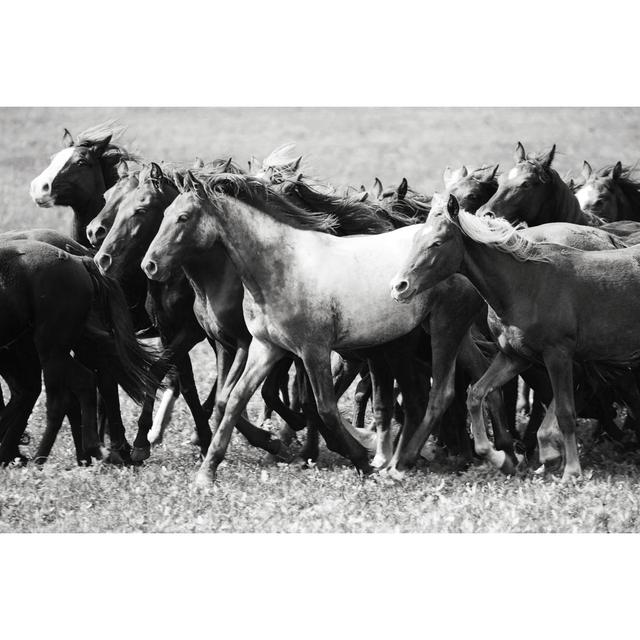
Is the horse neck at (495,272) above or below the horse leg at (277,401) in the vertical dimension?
above

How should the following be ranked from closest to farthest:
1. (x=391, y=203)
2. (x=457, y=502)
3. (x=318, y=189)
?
1. (x=457, y=502)
2. (x=318, y=189)
3. (x=391, y=203)

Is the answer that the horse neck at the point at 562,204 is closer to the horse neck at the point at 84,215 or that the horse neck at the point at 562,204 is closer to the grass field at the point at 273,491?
the grass field at the point at 273,491

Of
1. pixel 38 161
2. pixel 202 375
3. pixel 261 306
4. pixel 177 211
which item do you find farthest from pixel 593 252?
pixel 38 161

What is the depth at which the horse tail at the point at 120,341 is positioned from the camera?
8.47 meters

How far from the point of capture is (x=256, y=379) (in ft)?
25.4

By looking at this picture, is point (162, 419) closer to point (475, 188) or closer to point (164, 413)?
point (164, 413)

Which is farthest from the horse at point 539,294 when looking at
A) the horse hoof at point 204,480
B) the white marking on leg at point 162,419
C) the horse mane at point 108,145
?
the horse mane at point 108,145

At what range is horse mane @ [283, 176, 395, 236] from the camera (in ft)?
28.1

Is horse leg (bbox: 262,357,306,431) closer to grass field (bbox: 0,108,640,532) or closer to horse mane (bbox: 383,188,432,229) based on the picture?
grass field (bbox: 0,108,640,532)

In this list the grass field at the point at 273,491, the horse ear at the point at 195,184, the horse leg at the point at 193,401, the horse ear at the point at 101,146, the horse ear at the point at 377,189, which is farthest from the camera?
the horse ear at the point at 377,189

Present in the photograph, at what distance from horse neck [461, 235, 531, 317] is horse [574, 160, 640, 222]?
11.1 feet

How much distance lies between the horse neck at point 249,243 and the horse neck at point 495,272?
124 centimetres

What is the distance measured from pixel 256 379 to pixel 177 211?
1.21 metres

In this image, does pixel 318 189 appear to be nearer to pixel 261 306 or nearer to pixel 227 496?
pixel 261 306
